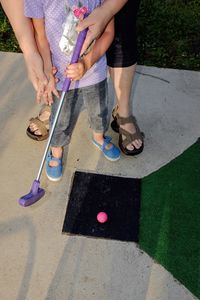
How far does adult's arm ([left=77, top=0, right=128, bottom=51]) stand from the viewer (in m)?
2.00

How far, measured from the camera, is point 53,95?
237 cm

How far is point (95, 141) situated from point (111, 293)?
3.54 feet

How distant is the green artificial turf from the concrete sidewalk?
0.19 ft

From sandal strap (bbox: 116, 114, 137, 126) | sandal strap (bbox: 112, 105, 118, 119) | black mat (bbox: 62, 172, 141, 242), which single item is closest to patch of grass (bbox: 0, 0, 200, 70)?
sandal strap (bbox: 112, 105, 118, 119)

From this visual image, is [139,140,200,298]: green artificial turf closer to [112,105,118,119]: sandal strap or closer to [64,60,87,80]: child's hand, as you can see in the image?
[112,105,118,119]: sandal strap

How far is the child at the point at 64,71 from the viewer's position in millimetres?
2078

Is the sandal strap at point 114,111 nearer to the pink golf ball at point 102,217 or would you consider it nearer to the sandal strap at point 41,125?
the sandal strap at point 41,125

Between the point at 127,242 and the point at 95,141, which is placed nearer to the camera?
the point at 127,242

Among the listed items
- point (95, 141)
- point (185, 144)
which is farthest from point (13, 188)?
point (185, 144)

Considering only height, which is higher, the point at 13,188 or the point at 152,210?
the point at 13,188

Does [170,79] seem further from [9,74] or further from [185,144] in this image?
[9,74]

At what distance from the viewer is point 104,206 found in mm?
2537

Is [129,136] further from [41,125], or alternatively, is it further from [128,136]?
[41,125]

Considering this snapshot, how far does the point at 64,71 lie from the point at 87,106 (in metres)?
0.42
